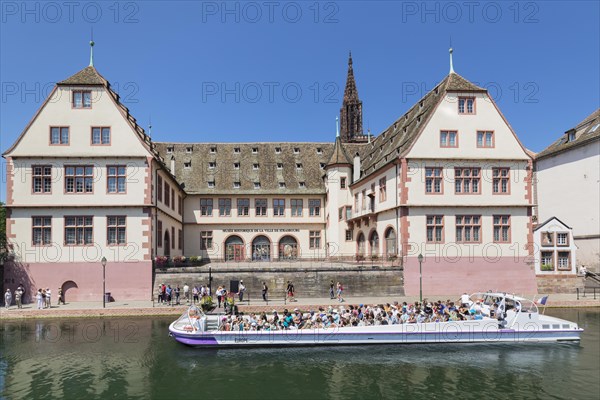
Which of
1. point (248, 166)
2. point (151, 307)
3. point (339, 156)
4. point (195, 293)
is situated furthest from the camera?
point (248, 166)

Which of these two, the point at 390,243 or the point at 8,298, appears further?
the point at 390,243

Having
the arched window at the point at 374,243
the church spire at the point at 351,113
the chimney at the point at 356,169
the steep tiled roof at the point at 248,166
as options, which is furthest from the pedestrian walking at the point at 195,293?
the church spire at the point at 351,113

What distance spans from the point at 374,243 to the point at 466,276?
9220 millimetres

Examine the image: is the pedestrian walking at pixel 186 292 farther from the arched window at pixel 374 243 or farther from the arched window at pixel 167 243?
the arched window at pixel 374 243

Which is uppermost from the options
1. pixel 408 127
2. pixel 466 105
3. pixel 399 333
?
pixel 466 105

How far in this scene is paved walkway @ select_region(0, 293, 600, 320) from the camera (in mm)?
29781

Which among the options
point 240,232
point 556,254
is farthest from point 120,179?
point 556,254

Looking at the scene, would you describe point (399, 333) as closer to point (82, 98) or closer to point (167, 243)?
point (167, 243)

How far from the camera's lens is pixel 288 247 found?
5394 cm

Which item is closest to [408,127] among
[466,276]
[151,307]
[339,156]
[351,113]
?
[339,156]

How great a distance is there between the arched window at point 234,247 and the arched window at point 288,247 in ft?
15.1

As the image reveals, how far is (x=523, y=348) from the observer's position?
23.1 m

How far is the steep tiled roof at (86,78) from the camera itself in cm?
3469

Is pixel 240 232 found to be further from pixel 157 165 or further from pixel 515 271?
pixel 515 271
